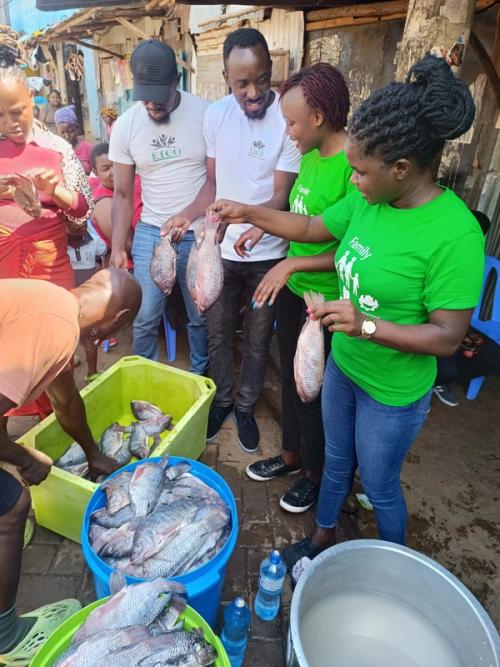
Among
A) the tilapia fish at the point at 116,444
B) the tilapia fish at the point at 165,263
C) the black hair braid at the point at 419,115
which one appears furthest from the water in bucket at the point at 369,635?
the black hair braid at the point at 419,115

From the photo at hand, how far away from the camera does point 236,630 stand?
2.11 metres

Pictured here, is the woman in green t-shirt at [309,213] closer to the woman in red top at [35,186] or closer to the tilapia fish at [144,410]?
the tilapia fish at [144,410]

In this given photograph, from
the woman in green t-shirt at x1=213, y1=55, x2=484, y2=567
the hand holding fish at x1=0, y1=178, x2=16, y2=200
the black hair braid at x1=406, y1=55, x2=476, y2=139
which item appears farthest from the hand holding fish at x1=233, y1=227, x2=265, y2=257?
the hand holding fish at x1=0, y1=178, x2=16, y2=200

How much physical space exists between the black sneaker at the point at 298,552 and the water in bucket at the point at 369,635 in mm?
547

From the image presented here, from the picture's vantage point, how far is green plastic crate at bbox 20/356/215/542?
8.41 ft

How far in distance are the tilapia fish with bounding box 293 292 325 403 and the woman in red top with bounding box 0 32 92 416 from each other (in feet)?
6.40

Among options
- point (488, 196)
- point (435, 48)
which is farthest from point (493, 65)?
point (435, 48)

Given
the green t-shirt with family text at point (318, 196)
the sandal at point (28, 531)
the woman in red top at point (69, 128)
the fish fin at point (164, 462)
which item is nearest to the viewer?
the green t-shirt with family text at point (318, 196)

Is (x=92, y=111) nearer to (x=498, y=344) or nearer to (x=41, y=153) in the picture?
(x=41, y=153)

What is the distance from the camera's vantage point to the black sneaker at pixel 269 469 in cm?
330

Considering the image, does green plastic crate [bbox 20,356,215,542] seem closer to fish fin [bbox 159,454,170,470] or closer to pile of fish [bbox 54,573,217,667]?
fish fin [bbox 159,454,170,470]

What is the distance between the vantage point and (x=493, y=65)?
4008mm

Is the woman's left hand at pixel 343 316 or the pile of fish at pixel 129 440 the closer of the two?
the woman's left hand at pixel 343 316

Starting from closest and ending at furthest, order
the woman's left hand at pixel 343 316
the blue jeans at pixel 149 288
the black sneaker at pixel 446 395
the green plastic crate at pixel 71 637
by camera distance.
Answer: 1. the green plastic crate at pixel 71 637
2. the woman's left hand at pixel 343 316
3. the blue jeans at pixel 149 288
4. the black sneaker at pixel 446 395
